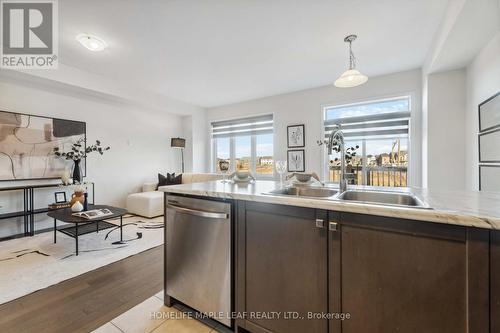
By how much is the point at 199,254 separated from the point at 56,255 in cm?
223

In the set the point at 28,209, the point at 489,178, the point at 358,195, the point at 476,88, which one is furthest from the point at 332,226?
the point at 28,209

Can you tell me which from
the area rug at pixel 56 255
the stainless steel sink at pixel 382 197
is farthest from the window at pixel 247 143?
the stainless steel sink at pixel 382 197

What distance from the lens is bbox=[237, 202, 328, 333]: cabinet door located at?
111cm

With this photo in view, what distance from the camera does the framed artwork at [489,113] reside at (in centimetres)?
206

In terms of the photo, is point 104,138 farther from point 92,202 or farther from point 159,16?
point 159,16

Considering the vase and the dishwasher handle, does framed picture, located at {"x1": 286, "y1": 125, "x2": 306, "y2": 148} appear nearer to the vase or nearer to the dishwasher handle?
the dishwasher handle

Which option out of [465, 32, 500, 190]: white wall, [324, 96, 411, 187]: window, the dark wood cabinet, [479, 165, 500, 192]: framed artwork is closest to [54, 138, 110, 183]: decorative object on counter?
the dark wood cabinet

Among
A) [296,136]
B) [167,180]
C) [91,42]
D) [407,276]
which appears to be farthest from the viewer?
[167,180]

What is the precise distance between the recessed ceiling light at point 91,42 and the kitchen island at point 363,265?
2.69 meters

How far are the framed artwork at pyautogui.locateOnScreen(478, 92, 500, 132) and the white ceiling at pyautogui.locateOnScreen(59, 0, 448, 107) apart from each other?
1.04 metres

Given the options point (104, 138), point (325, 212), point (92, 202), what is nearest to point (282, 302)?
point (325, 212)

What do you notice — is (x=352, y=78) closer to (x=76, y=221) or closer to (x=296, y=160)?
(x=296, y=160)

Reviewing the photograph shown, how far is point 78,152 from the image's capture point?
12.4 ft

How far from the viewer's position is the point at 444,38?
2.26 meters
